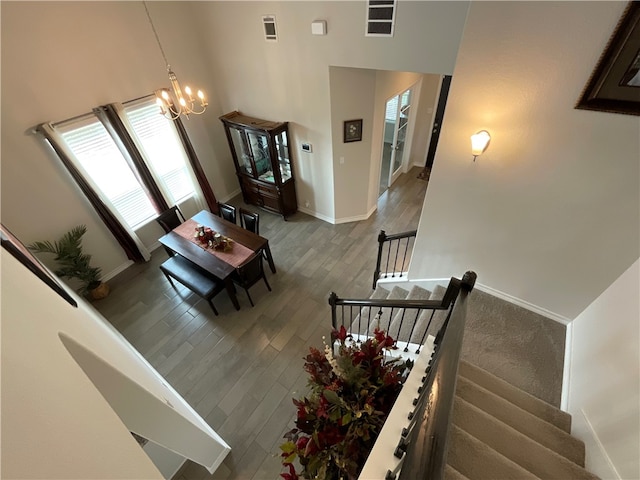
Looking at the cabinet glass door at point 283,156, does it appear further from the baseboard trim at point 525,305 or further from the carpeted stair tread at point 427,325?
the baseboard trim at point 525,305

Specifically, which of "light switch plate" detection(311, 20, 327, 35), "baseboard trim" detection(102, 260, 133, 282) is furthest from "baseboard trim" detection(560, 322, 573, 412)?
"baseboard trim" detection(102, 260, 133, 282)

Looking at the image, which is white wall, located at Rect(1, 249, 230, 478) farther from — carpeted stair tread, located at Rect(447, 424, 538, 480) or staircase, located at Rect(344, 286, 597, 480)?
carpeted stair tread, located at Rect(447, 424, 538, 480)

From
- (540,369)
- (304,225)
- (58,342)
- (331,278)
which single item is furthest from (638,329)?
(304,225)

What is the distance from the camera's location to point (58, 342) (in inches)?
42.0

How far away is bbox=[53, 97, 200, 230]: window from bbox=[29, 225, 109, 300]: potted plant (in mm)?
698

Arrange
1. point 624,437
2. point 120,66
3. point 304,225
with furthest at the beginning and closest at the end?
point 304,225 → point 120,66 → point 624,437

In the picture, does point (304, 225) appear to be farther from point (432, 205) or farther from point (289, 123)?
point (432, 205)

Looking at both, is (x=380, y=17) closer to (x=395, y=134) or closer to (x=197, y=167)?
(x=395, y=134)

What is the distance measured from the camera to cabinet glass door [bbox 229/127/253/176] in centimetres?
518

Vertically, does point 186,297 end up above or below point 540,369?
below

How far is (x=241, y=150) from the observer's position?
540 cm

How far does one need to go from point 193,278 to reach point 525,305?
397 cm

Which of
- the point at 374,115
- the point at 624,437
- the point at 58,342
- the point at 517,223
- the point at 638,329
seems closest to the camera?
the point at 58,342

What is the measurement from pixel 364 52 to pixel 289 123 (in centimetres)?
167
